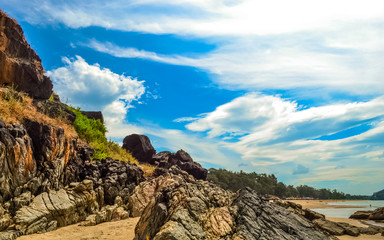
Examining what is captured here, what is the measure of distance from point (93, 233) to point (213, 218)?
6620mm

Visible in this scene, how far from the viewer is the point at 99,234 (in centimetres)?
1074

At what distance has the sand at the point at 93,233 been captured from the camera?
1003 centimetres

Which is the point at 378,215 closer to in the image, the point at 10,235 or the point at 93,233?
the point at 93,233

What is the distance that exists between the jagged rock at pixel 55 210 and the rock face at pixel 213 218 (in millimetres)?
5617

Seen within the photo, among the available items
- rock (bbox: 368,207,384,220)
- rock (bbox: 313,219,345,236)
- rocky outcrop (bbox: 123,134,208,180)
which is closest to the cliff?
rock (bbox: 313,219,345,236)

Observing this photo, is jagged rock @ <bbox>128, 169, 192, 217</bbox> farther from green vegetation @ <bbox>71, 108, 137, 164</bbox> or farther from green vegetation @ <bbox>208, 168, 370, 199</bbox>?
green vegetation @ <bbox>208, 168, 370, 199</bbox>

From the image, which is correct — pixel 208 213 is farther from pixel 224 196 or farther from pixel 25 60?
pixel 25 60

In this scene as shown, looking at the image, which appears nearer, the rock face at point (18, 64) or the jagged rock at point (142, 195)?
the jagged rock at point (142, 195)

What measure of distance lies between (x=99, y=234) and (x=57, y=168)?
5.25m

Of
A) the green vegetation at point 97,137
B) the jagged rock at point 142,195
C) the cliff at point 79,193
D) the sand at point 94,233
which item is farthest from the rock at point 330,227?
the green vegetation at point 97,137

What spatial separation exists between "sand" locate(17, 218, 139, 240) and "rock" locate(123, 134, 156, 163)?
2354 centimetres

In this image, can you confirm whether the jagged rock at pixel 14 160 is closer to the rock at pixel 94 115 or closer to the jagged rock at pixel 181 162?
the rock at pixel 94 115

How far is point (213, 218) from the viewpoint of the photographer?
7543 millimetres

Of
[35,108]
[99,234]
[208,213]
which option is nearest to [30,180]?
[99,234]
